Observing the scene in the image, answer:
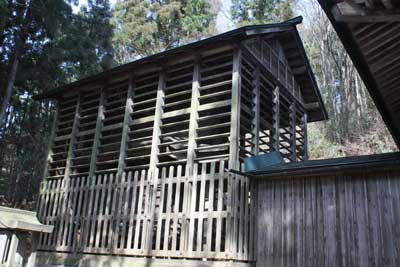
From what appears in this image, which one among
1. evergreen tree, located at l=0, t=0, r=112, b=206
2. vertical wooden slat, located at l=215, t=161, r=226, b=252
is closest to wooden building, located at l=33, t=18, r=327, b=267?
vertical wooden slat, located at l=215, t=161, r=226, b=252

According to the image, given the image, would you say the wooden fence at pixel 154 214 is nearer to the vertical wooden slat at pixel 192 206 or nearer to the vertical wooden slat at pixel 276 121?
the vertical wooden slat at pixel 192 206

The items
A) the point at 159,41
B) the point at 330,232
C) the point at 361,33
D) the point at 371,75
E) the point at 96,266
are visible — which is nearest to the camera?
the point at 361,33

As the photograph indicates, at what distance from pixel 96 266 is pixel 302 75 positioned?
28.4ft

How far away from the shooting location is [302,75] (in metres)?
13.4

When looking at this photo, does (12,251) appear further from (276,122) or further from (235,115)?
(276,122)

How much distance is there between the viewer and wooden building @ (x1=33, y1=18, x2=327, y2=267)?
8508mm

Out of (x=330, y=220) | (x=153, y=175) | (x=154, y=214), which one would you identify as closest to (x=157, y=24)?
(x=153, y=175)

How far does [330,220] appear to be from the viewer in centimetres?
740

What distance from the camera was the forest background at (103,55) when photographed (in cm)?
1525

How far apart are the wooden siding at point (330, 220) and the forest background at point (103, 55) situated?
1002cm

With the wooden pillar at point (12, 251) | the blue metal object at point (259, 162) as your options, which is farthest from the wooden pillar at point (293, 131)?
the wooden pillar at point (12, 251)

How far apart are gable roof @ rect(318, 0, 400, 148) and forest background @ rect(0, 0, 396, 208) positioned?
37.2ft

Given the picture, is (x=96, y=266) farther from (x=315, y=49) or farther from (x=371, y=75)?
(x=315, y=49)

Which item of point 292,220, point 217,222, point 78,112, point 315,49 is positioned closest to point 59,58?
point 78,112
